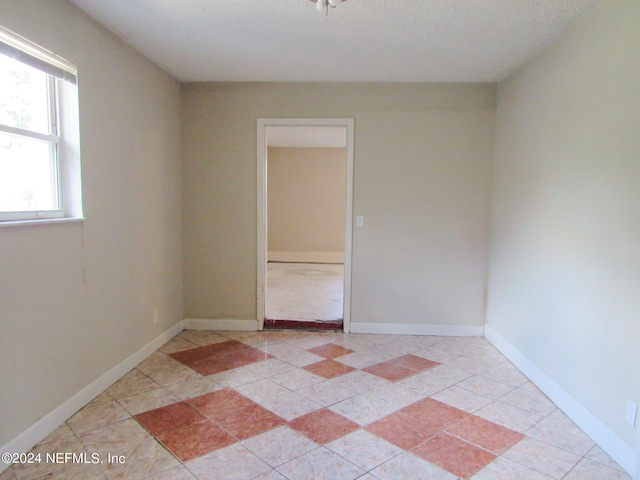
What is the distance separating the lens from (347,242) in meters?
3.85

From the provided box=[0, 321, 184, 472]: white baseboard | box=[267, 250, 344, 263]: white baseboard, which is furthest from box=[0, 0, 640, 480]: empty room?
box=[267, 250, 344, 263]: white baseboard

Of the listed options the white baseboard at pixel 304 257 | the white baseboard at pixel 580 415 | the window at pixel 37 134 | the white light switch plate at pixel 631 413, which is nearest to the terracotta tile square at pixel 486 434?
the white baseboard at pixel 580 415

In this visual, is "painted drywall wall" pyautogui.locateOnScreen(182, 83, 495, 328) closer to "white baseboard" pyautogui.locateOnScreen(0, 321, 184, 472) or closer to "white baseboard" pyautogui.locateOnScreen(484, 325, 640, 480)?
"white baseboard" pyautogui.locateOnScreen(484, 325, 640, 480)

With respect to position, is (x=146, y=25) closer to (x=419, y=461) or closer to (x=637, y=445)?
(x=419, y=461)

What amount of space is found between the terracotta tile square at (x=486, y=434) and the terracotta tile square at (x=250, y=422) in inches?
39.6

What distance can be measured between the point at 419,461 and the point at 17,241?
7.31 feet

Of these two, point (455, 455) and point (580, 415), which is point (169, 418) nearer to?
point (455, 455)

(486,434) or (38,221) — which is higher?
(38,221)

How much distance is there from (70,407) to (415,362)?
94.5 inches

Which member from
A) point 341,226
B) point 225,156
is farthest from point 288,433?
point 341,226

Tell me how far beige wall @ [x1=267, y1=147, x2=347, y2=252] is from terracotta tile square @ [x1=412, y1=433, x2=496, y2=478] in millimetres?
6554

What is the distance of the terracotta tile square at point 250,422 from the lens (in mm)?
2146

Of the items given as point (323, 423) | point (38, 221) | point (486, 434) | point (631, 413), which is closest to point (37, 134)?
point (38, 221)

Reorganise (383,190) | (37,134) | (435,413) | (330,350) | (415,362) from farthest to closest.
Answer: (383,190)
(330,350)
(415,362)
(435,413)
(37,134)
